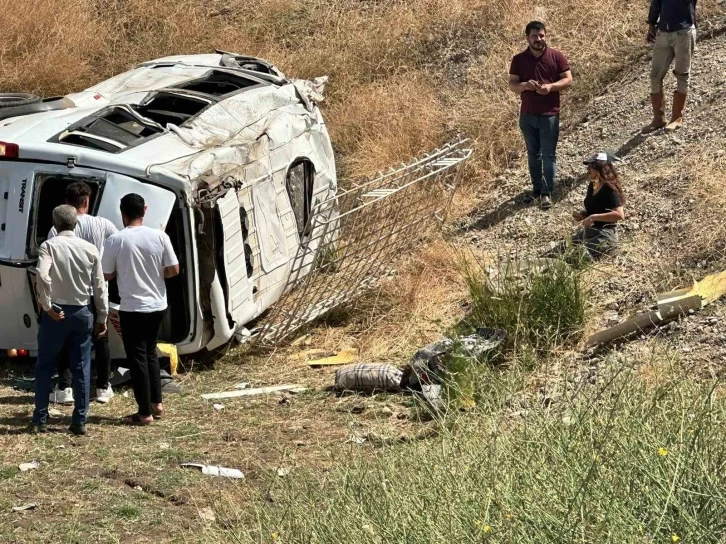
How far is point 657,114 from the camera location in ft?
37.6

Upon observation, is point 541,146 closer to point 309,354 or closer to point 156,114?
point 309,354

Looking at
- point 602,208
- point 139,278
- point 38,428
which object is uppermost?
point 139,278

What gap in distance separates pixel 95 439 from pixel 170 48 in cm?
992

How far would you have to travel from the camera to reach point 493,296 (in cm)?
813

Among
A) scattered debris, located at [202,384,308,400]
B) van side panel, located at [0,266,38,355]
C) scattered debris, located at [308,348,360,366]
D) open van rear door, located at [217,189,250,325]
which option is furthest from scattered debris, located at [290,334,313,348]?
van side panel, located at [0,266,38,355]

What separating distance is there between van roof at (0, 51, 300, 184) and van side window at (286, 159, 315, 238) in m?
0.57

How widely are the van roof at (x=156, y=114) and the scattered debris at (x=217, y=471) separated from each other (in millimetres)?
2306

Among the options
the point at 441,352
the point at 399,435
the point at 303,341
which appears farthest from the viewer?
the point at 303,341

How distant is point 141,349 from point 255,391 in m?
1.11

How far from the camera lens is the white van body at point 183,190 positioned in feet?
25.6

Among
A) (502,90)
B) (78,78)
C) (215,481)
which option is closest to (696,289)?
(215,481)

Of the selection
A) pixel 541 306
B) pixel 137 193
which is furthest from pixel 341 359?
pixel 137 193

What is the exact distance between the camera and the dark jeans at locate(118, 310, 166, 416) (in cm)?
718

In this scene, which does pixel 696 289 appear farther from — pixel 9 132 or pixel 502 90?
pixel 502 90
